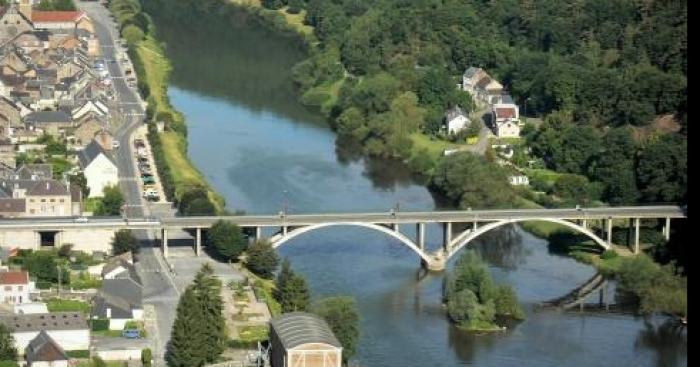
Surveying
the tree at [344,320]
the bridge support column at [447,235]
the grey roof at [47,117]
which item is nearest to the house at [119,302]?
the tree at [344,320]

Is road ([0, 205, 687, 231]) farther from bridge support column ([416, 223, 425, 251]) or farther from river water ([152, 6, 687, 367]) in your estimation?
river water ([152, 6, 687, 367])

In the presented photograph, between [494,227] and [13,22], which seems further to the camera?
[13,22]

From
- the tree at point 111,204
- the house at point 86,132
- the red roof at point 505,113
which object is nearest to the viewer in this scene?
the tree at point 111,204

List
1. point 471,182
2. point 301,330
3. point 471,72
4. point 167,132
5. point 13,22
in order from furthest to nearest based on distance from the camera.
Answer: point 13,22
point 471,72
point 167,132
point 471,182
point 301,330

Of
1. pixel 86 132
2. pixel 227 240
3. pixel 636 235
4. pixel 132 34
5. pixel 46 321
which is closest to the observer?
pixel 46 321

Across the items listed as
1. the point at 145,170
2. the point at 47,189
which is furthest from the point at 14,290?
the point at 145,170

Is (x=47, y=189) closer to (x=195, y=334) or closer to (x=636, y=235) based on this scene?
(x=195, y=334)

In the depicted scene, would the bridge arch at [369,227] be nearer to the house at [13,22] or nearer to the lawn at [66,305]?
the lawn at [66,305]
